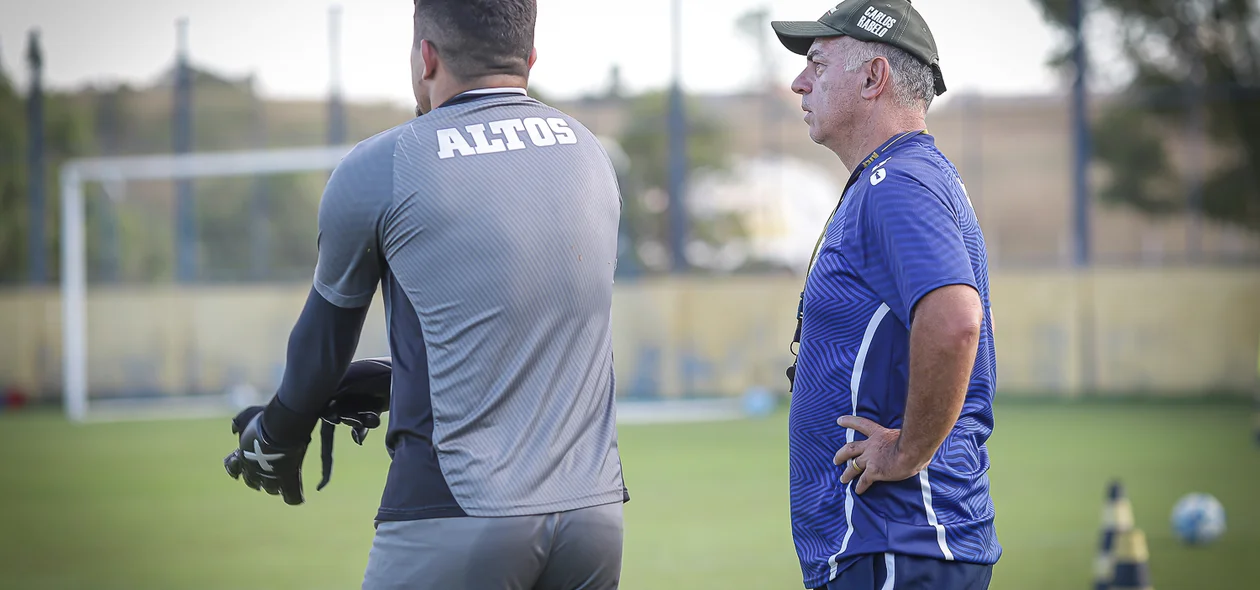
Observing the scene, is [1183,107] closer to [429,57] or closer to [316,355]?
[429,57]

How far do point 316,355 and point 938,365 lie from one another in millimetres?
1288

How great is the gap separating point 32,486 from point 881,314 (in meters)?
12.0

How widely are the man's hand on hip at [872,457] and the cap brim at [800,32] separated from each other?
93 cm

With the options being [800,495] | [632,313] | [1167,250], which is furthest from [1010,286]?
[800,495]

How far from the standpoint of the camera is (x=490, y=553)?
2475mm

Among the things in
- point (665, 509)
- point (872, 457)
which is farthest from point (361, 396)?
point (665, 509)

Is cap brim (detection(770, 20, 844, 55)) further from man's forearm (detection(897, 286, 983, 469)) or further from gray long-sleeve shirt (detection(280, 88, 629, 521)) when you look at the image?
gray long-sleeve shirt (detection(280, 88, 629, 521))

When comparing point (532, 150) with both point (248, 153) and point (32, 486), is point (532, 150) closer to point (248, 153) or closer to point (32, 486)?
point (32, 486)

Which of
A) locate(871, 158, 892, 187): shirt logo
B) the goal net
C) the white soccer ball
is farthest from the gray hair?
the goal net

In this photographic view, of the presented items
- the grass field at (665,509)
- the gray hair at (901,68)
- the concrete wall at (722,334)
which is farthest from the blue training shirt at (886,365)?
the concrete wall at (722,334)

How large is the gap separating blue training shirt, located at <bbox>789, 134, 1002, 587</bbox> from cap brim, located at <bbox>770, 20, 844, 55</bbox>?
0.34 m

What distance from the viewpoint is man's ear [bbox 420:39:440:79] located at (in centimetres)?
263

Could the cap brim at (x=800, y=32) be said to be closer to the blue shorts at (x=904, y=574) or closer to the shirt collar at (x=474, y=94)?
the shirt collar at (x=474, y=94)

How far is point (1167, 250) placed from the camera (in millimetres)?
21828
